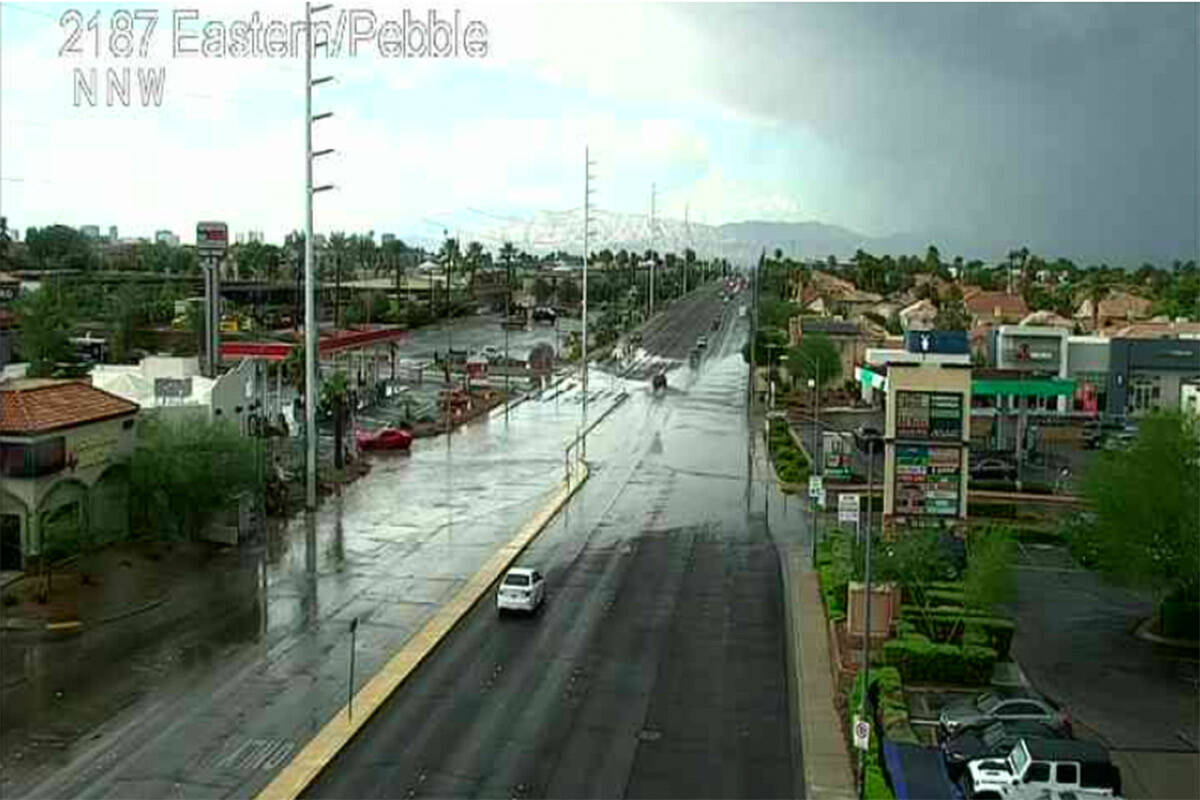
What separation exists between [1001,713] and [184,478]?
65.5 ft

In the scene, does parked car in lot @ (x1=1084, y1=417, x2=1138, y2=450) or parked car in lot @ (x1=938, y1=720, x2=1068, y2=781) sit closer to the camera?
parked car in lot @ (x1=938, y1=720, x2=1068, y2=781)

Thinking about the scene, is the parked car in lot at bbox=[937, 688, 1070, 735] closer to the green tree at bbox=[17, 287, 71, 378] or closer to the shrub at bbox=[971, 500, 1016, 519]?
the shrub at bbox=[971, 500, 1016, 519]

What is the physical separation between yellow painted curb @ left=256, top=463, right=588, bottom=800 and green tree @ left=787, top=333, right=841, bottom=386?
123ft

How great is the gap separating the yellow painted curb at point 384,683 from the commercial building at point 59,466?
8.96 metres

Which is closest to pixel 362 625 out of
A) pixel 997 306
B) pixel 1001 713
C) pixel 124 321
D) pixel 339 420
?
pixel 1001 713

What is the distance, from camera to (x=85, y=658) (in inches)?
938

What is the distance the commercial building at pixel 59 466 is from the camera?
29625 millimetres

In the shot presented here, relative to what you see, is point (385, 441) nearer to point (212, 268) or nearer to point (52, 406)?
point (212, 268)

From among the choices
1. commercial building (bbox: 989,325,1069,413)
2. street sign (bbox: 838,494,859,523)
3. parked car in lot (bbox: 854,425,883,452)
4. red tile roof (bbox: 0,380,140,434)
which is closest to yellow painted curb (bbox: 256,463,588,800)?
street sign (bbox: 838,494,859,523)

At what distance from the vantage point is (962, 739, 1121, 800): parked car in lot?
1806cm

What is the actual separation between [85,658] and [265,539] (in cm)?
1101

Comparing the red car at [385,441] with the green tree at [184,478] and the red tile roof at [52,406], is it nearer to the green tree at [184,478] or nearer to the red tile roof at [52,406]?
the red tile roof at [52,406]

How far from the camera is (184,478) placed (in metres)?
32.2

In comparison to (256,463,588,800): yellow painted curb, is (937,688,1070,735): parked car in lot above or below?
above
